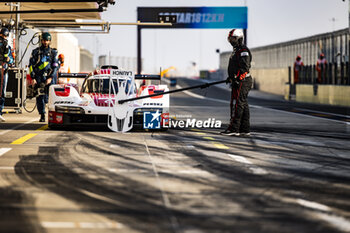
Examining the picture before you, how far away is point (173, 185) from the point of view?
636cm

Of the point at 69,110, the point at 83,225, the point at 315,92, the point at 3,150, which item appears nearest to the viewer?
the point at 83,225

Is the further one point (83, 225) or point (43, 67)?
point (43, 67)

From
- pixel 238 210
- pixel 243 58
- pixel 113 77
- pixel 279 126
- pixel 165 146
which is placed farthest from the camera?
pixel 279 126

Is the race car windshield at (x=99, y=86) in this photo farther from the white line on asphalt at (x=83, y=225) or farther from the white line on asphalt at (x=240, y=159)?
the white line on asphalt at (x=83, y=225)

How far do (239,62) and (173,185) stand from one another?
6115 mm

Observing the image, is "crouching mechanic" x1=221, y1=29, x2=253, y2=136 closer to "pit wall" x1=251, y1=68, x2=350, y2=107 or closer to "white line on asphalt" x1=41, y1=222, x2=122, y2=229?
"white line on asphalt" x1=41, y1=222, x2=122, y2=229

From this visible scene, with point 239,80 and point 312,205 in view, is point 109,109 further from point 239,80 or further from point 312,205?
point 312,205

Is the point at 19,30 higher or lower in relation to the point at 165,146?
higher

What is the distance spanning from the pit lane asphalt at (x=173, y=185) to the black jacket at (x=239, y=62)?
1527 millimetres

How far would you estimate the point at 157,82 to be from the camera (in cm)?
1417

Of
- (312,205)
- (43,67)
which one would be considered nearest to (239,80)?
(43,67)

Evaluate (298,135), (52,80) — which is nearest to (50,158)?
(298,135)

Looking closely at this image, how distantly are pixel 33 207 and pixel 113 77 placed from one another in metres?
8.63

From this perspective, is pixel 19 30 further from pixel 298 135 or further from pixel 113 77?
pixel 298 135
